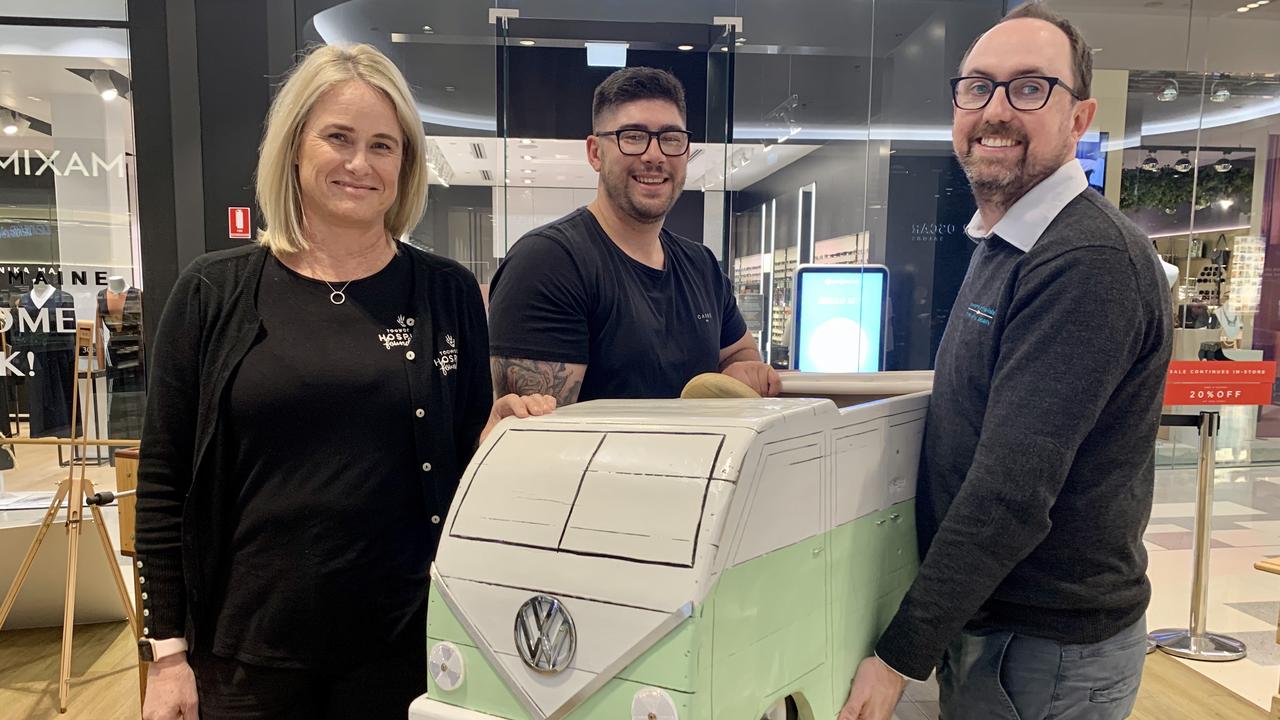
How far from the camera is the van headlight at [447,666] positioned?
75 cm

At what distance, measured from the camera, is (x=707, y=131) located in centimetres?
482

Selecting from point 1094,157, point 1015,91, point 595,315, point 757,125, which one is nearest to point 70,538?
point 595,315

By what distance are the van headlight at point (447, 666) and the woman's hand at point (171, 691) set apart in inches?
23.3

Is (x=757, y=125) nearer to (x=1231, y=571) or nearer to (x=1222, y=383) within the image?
(x=1222, y=383)

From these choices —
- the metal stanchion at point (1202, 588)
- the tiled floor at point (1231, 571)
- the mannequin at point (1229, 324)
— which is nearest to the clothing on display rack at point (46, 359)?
the metal stanchion at point (1202, 588)

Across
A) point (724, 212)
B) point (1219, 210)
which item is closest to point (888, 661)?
point (724, 212)

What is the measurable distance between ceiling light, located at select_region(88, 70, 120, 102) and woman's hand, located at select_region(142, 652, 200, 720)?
4609 mm

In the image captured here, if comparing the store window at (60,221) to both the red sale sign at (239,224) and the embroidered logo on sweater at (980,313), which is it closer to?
the red sale sign at (239,224)

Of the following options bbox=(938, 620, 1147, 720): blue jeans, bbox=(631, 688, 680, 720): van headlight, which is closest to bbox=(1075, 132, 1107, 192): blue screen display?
bbox=(938, 620, 1147, 720): blue jeans

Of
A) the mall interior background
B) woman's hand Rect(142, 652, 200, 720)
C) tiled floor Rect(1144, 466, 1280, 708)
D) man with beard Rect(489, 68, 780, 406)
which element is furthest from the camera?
the mall interior background

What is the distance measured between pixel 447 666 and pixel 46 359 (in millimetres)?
4874

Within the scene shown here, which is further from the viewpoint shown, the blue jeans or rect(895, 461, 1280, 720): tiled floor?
rect(895, 461, 1280, 720): tiled floor

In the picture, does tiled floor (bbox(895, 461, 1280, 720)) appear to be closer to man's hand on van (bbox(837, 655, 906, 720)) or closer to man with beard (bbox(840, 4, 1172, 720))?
man with beard (bbox(840, 4, 1172, 720))

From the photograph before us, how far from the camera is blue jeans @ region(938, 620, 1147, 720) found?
0.99m
